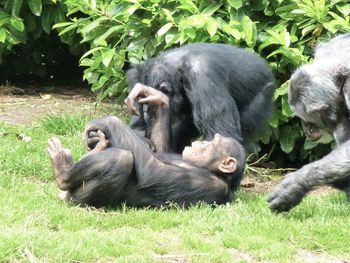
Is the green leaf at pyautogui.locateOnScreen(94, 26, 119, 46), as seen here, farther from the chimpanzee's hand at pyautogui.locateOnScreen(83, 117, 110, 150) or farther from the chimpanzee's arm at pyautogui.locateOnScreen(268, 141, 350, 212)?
the chimpanzee's arm at pyautogui.locateOnScreen(268, 141, 350, 212)

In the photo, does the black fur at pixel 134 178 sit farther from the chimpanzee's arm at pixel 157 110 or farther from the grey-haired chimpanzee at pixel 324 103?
the grey-haired chimpanzee at pixel 324 103

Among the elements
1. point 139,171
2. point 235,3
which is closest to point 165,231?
point 139,171

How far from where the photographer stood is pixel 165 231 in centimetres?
540

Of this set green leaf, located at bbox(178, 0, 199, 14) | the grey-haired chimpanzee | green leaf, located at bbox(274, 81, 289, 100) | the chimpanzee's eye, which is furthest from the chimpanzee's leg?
green leaf, located at bbox(274, 81, 289, 100)

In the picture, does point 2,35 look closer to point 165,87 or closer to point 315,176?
point 165,87

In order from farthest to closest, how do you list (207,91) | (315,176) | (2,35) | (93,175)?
1. (2,35)
2. (207,91)
3. (93,175)
4. (315,176)

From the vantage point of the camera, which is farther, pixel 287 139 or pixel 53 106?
pixel 53 106

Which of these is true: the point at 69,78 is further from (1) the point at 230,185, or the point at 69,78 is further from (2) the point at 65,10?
(1) the point at 230,185

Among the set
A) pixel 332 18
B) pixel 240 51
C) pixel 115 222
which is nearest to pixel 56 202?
pixel 115 222

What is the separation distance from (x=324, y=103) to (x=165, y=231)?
159 centimetres

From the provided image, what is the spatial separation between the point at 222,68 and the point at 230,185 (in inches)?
42.7

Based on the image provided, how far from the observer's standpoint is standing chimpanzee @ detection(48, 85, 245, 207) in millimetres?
5957

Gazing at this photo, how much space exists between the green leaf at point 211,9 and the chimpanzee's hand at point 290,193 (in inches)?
98.8

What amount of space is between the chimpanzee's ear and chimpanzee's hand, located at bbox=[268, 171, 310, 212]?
680 mm
